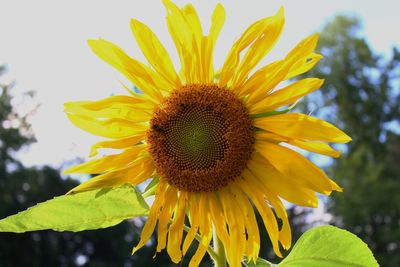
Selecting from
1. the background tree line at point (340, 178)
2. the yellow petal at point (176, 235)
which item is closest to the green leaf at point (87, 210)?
the yellow petal at point (176, 235)

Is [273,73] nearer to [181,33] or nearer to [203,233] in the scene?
[181,33]

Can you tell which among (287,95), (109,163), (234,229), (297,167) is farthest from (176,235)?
(287,95)

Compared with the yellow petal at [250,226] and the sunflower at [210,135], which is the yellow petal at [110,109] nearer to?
the sunflower at [210,135]

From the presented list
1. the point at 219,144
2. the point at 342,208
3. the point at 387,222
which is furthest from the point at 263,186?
the point at 387,222

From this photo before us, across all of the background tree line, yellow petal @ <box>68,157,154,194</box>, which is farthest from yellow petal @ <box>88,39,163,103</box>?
the background tree line

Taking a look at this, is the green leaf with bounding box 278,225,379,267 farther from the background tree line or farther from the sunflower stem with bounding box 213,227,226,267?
the background tree line

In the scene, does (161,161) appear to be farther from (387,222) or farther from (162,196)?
(387,222)
